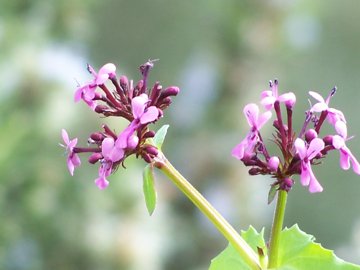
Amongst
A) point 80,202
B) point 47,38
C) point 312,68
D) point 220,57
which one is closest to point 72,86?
A: point 47,38

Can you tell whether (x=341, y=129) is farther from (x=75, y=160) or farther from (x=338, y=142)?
(x=75, y=160)

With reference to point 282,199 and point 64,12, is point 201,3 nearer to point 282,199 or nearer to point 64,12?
point 64,12

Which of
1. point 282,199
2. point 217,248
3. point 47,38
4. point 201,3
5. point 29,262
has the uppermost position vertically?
point 282,199

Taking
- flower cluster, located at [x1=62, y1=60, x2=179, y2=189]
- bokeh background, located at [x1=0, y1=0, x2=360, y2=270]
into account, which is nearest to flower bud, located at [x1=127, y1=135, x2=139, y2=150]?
flower cluster, located at [x1=62, y1=60, x2=179, y2=189]

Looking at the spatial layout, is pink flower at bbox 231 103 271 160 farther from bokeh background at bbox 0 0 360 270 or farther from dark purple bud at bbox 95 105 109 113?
bokeh background at bbox 0 0 360 270

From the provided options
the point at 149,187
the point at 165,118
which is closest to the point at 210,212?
the point at 149,187

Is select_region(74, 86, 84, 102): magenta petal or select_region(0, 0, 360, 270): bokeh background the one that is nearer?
select_region(74, 86, 84, 102): magenta petal
